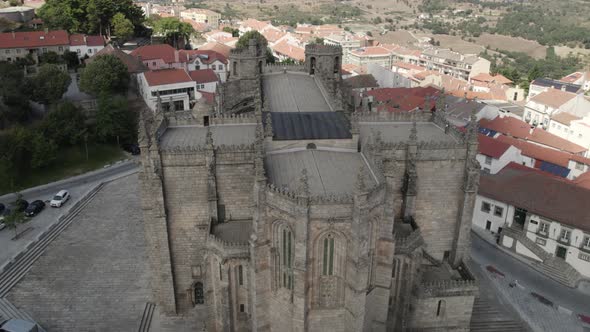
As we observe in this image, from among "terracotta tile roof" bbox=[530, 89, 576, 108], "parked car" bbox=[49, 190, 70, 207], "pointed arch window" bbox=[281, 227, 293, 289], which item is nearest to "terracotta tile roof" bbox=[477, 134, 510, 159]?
"terracotta tile roof" bbox=[530, 89, 576, 108]

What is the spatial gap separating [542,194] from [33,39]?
86.7m

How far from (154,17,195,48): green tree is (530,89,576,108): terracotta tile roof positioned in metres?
86.3

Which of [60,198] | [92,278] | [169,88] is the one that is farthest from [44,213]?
[169,88]

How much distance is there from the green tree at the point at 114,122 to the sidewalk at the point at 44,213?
5.98m

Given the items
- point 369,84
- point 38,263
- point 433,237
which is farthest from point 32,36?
point 433,237

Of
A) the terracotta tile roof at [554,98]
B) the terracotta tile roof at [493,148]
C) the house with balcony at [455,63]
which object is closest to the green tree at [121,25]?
the terracotta tile roof at [493,148]

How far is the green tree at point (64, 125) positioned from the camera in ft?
198

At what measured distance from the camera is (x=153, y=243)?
110ft

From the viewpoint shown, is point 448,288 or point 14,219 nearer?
point 448,288

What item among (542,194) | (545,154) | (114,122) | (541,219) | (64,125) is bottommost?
(541,219)

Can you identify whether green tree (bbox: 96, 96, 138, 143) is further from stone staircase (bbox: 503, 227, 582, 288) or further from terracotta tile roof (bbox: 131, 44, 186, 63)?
stone staircase (bbox: 503, 227, 582, 288)

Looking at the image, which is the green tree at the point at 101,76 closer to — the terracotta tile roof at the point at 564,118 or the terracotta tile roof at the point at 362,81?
the terracotta tile roof at the point at 362,81

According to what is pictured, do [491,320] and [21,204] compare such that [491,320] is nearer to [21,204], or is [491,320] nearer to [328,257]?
[328,257]

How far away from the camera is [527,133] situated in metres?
70.0
